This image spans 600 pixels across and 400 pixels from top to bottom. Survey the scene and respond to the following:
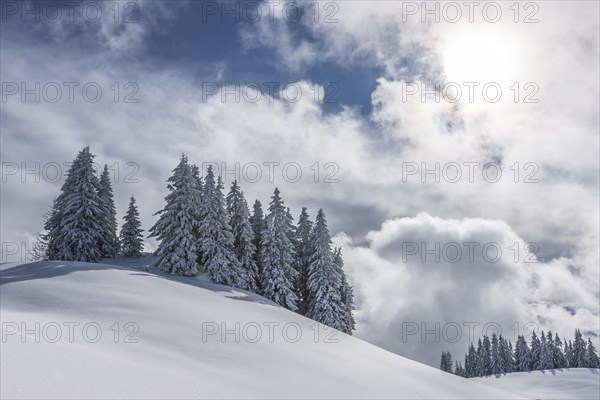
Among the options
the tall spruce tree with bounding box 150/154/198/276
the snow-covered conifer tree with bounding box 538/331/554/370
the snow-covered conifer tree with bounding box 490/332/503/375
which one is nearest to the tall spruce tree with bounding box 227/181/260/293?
the tall spruce tree with bounding box 150/154/198/276

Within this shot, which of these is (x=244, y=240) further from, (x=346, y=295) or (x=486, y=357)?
(x=486, y=357)

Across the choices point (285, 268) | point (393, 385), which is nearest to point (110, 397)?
point (393, 385)

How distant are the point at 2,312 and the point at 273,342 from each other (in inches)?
383

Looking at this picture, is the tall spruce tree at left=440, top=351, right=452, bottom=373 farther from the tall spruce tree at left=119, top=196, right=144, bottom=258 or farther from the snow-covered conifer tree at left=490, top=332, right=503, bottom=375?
the tall spruce tree at left=119, top=196, right=144, bottom=258

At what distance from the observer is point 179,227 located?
3631 cm

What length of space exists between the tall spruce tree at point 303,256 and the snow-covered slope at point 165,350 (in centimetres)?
1889

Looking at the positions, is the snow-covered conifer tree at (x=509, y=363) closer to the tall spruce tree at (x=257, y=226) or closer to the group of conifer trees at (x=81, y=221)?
the tall spruce tree at (x=257, y=226)

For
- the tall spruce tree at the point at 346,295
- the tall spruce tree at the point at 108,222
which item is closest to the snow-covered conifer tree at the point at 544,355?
the tall spruce tree at the point at 346,295

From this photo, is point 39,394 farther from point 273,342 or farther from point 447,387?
point 447,387

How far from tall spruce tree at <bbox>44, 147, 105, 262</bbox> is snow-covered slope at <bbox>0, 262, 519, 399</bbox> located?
12.1 meters

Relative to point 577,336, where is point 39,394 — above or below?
above

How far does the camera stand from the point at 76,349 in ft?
30.8

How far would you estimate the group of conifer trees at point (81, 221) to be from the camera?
36812 mm

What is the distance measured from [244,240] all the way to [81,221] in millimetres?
14954
